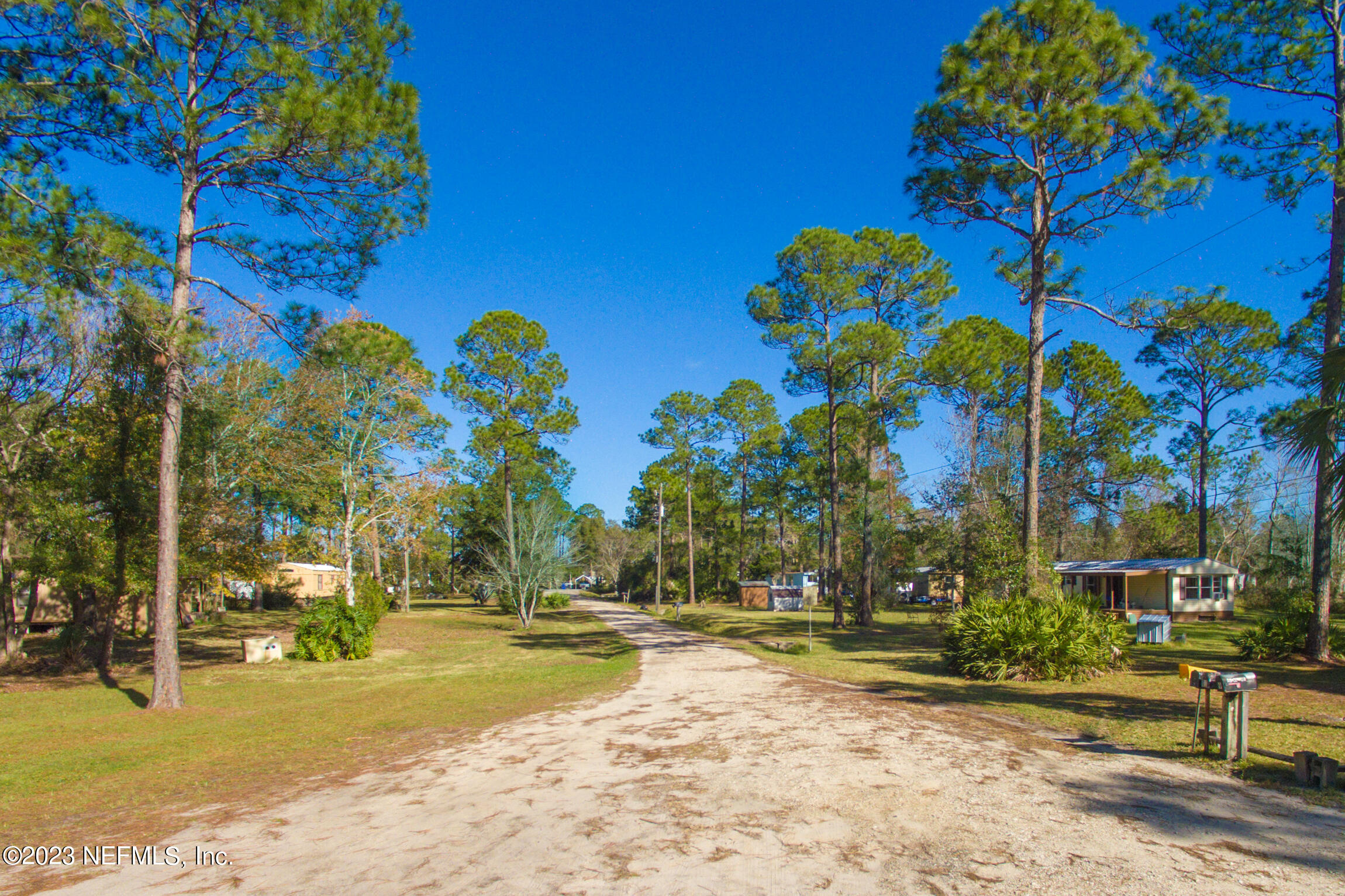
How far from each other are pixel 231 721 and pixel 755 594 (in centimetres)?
3009

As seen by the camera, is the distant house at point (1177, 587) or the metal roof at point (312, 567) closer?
the distant house at point (1177, 587)

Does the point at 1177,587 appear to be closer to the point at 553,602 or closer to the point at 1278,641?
the point at 1278,641

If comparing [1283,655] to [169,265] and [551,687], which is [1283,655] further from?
[169,265]

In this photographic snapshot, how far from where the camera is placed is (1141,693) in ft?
30.3

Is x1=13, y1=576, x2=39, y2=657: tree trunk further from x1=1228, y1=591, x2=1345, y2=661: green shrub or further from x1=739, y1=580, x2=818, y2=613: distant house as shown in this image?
x1=739, y1=580, x2=818, y2=613: distant house

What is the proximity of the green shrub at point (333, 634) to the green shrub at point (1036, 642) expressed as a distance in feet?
43.6

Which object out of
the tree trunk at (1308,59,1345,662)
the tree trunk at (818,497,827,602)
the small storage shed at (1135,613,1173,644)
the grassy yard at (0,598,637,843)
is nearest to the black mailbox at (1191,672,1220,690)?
the tree trunk at (1308,59,1345,662)

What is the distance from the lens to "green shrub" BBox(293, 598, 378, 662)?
50.9ft

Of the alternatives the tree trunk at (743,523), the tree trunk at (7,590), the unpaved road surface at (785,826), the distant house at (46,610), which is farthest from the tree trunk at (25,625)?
the tree trunk at (743,523)

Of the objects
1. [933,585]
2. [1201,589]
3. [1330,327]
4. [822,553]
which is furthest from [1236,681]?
[822,553]

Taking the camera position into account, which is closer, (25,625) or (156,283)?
(156,283)

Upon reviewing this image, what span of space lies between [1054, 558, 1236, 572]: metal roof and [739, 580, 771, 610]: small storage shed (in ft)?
47.7

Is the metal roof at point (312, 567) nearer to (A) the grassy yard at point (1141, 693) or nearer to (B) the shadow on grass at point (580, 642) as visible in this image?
(B) the shadow on grass at point (580, 642)

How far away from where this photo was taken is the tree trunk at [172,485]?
9445 millimetres
